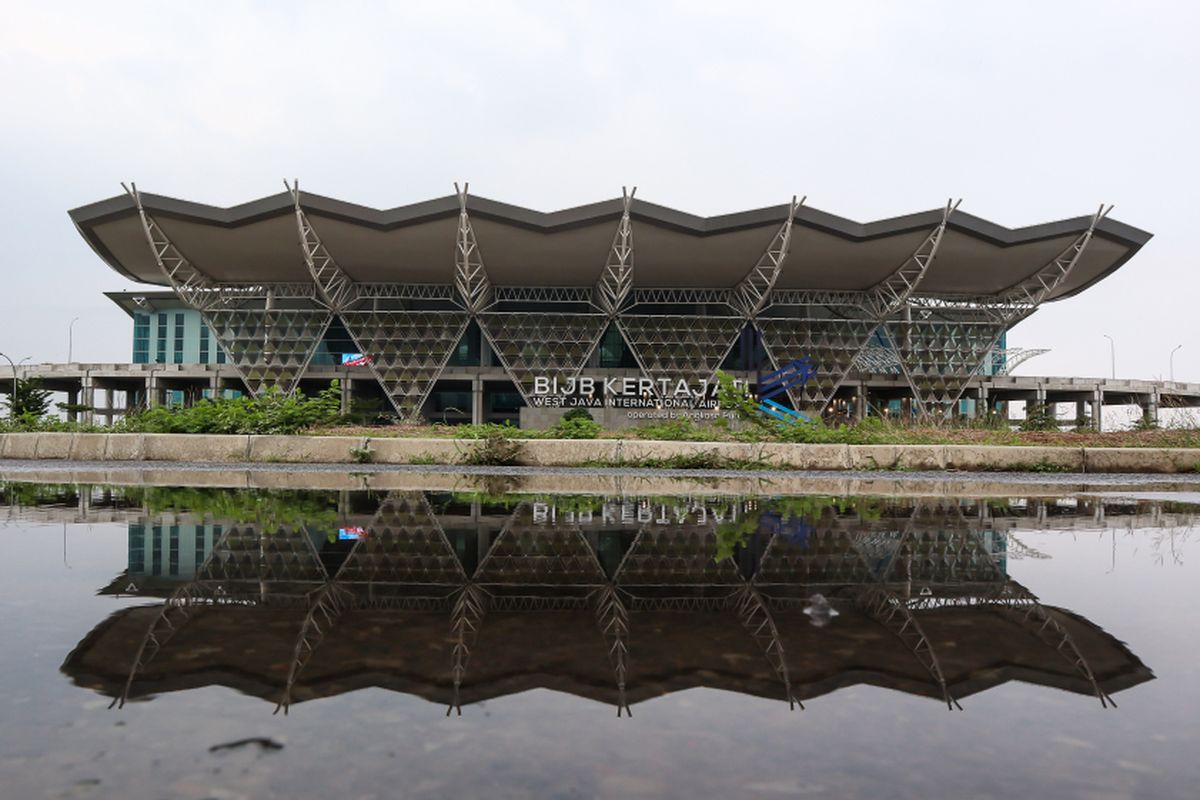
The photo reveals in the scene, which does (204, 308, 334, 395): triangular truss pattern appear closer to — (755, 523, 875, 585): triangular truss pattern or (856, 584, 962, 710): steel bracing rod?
(755, 523, 875, 585): triangular truss pattern

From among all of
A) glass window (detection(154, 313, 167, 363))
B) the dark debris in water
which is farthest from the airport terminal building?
the dark debris in water

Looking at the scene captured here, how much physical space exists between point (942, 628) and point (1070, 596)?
1355mm

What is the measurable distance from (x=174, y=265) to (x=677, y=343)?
29133 millimetres

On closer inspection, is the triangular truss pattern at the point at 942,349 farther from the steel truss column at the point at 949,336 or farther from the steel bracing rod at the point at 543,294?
the steel bracing rod at the point at 543,294

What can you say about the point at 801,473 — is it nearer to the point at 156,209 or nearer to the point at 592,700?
the point at 592,700

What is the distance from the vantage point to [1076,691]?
9.90ft

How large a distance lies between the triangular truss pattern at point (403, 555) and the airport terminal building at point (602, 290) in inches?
1199

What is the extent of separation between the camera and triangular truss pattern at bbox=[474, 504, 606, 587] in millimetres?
5121

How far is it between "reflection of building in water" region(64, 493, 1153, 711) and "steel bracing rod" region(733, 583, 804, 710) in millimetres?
17

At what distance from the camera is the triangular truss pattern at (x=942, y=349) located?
161ft

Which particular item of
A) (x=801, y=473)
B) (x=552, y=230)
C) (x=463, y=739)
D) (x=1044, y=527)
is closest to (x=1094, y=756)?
(x=463, y=739)

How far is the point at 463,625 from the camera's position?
388 cm

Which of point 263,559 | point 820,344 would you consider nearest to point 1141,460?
point 263,559

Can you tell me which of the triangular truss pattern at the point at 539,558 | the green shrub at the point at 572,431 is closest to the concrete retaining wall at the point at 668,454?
the green shrub at the point at 572,431
